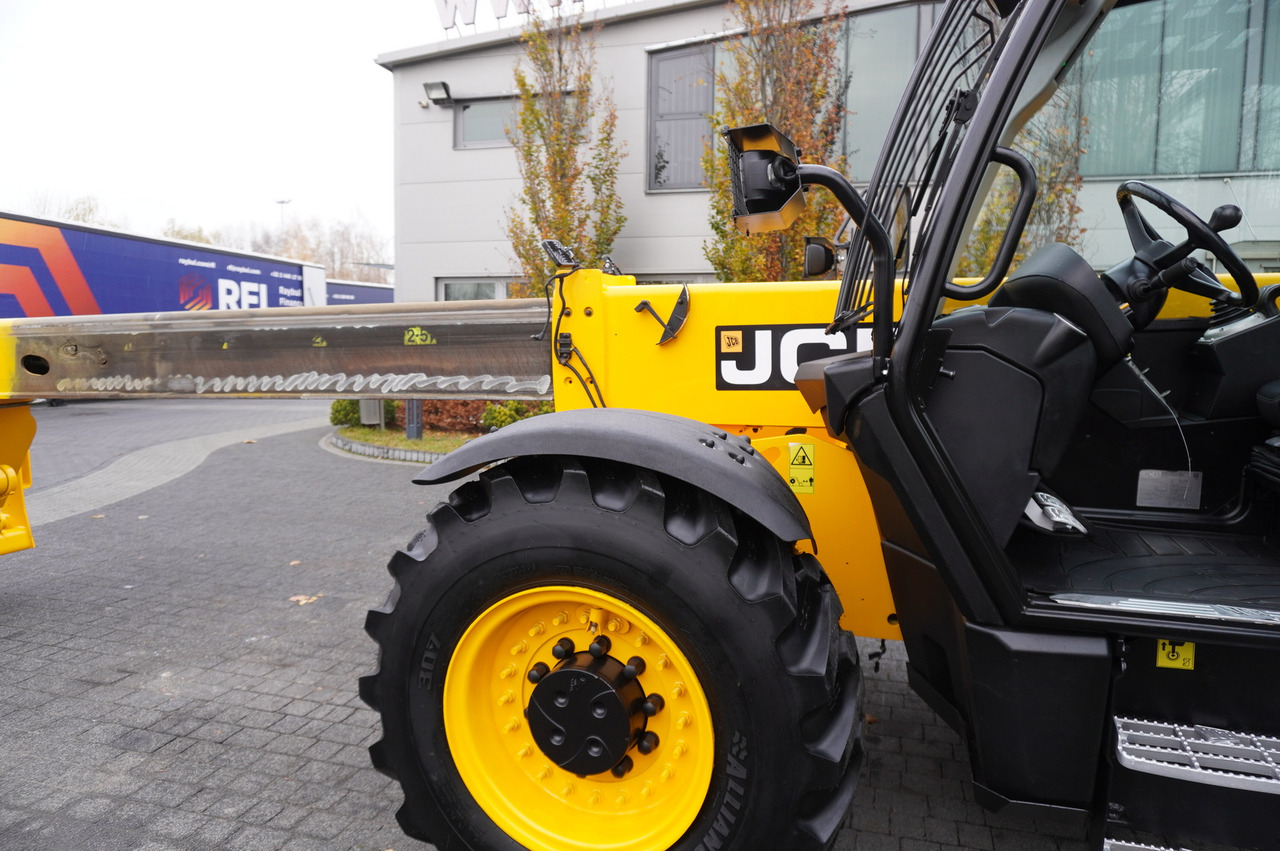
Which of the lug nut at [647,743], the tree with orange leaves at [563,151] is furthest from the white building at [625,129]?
the lug nut at [647,743]

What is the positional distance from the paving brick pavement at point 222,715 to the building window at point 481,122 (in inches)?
357

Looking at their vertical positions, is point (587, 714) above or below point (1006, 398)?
below

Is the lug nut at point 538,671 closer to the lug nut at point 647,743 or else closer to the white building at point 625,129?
the lug nut at point 647,743

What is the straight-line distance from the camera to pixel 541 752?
7.43 feet

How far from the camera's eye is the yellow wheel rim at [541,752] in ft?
6.91

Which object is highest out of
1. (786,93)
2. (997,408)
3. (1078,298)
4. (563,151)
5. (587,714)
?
(786,93)

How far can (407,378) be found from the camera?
356cm

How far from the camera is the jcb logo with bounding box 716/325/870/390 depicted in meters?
2.89

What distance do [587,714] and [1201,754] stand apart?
1.48 metres

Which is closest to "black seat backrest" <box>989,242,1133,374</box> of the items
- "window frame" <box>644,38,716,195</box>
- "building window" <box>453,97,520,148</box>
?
"window frame" <box>644,38,716,195</box>

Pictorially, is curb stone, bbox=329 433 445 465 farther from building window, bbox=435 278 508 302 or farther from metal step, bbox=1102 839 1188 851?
metal step, bbox=1102 839 1188 851

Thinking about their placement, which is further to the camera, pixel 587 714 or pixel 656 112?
pixel 656 112

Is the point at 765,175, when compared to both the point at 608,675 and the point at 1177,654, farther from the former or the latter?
the point at 1177,654

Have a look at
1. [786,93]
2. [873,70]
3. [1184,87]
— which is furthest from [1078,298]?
[873,70]
